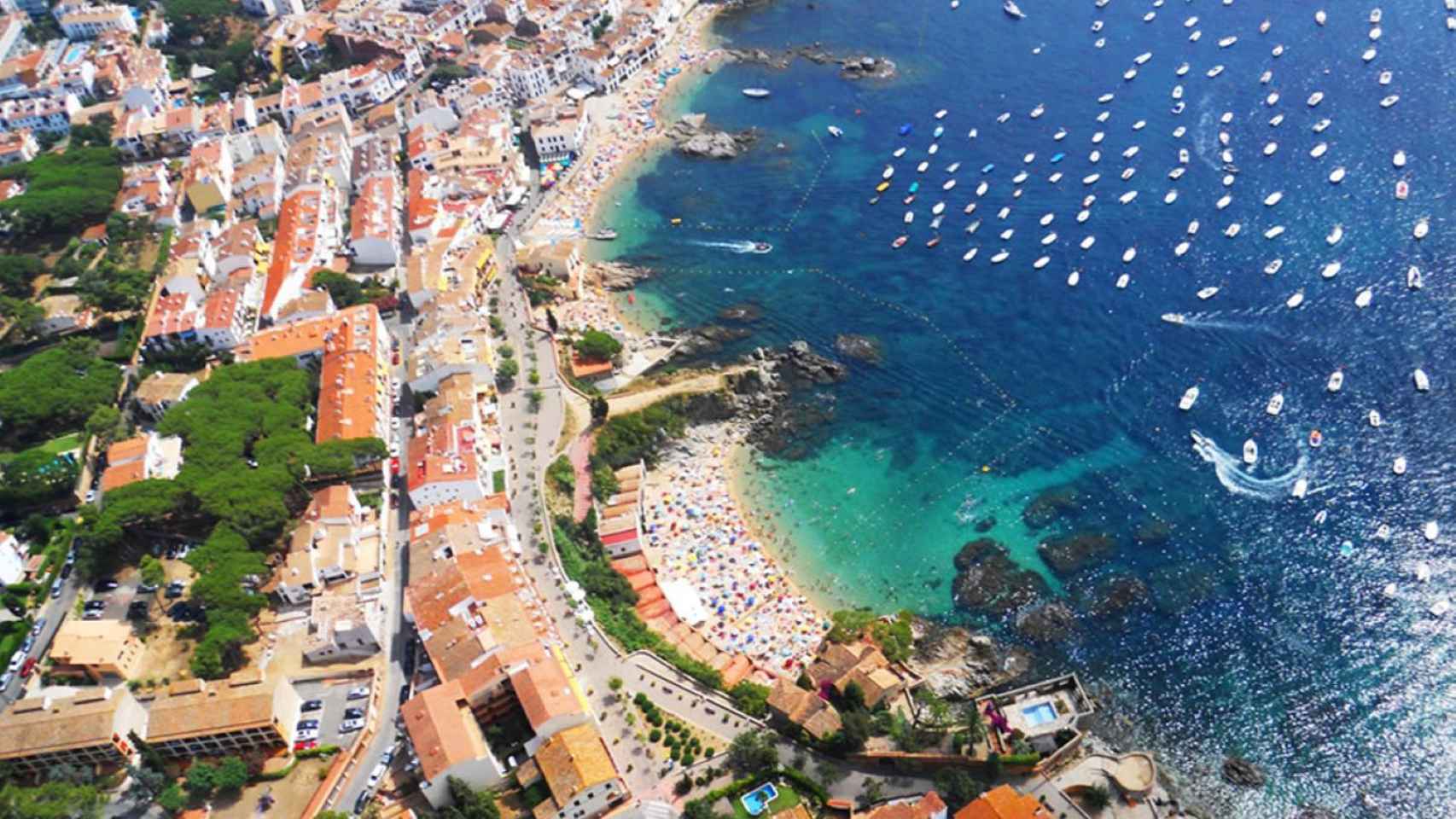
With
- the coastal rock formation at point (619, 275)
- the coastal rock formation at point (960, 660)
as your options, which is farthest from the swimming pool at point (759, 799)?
the coastal rock formation at point (619, 275)

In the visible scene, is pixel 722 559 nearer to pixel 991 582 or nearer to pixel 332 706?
pixel 991 582

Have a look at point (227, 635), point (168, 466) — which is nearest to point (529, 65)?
point (168, 466)

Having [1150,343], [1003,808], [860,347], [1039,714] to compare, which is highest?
[1150,343]

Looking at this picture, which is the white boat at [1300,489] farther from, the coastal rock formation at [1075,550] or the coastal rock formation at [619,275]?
the coastal rock formation at [619,275]

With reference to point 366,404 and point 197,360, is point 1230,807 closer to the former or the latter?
point 366,404

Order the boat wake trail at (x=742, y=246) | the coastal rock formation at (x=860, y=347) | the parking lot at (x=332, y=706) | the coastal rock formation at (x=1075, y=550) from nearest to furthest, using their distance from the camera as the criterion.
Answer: the parking lot at (x=332, y=706) < the coastal rock formation at (x=1075, y=550) < the coastal rock formation at (x=860, y=347) < the boat wake trail at (x=742, y=246)

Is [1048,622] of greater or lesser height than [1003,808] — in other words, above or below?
below

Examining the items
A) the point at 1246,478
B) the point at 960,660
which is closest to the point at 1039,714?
the point at 960,660

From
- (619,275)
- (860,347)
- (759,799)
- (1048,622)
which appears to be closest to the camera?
(759,799)
